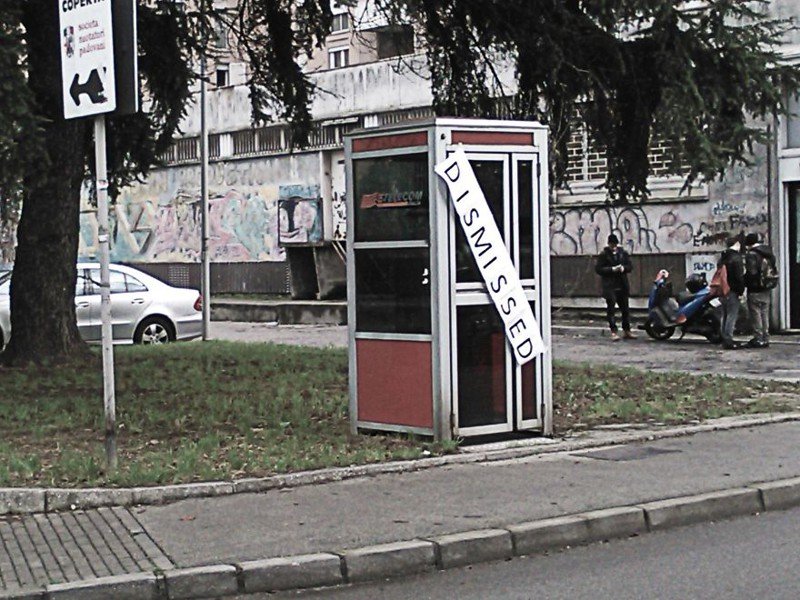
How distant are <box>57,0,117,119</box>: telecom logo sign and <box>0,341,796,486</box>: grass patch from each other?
268cm

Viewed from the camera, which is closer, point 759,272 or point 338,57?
point 759,272

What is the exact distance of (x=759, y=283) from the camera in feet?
69.3

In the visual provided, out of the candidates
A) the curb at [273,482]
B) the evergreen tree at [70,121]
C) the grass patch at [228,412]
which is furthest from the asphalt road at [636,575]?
the evergreen tree at [70,121]

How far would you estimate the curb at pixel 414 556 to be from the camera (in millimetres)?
6988

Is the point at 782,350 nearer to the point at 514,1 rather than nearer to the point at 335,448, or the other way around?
the point at 514,1

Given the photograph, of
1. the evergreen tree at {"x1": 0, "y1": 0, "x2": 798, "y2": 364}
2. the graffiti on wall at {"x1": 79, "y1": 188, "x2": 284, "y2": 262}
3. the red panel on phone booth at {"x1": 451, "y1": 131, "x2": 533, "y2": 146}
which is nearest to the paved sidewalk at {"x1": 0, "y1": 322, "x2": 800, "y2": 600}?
the red panel on phone booth at {"x1": 451, "y1": 131, "x2": 533, "y2": 146}

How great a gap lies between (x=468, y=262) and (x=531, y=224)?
74 cm

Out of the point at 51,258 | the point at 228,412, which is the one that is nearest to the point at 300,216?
the point at 51,258

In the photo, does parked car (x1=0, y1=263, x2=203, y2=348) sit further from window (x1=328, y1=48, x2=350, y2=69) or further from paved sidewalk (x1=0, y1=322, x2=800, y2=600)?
window (x1=328, y1=48, x2=350, y2=69)

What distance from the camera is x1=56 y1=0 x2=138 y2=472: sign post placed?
9.34m

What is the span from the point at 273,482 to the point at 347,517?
1.10 meters

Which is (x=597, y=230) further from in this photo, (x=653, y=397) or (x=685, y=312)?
(x=653, y=397)

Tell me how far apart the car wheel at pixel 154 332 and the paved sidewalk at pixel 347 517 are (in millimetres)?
13578

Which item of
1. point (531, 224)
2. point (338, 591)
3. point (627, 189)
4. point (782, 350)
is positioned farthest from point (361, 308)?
point (782, 350)
